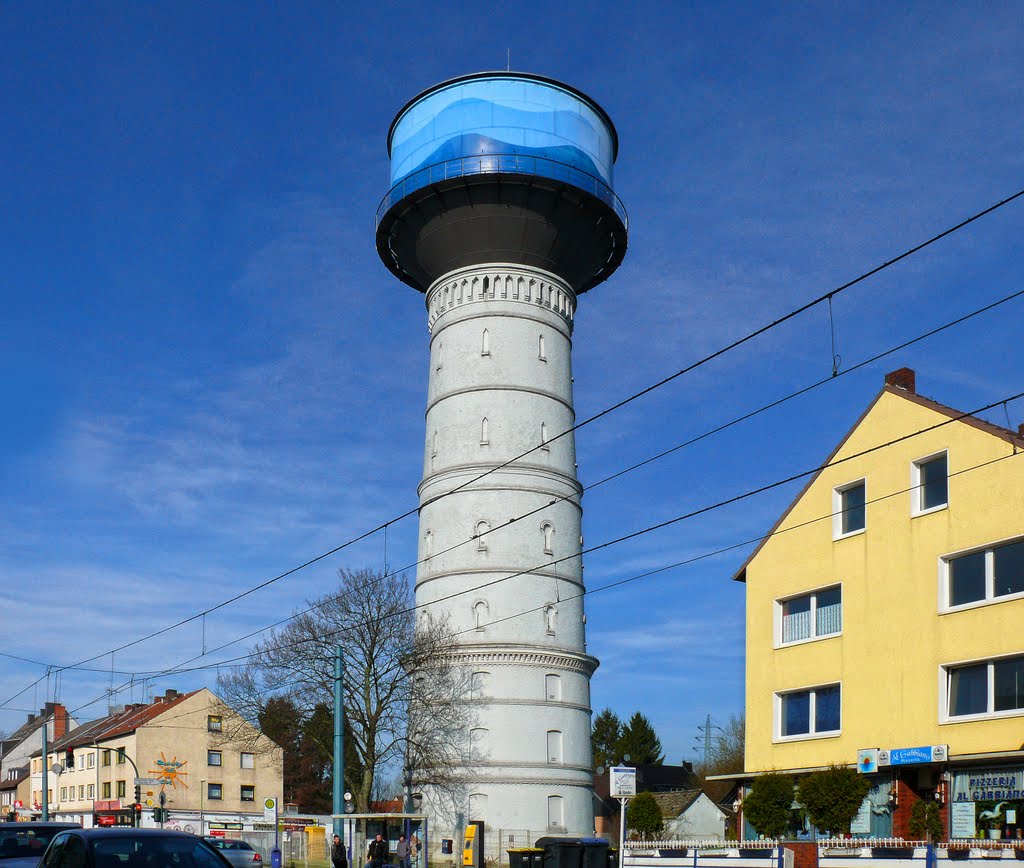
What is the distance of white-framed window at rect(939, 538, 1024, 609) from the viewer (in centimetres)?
2299

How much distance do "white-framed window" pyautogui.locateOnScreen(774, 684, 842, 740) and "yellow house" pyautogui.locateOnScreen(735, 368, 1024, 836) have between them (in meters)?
0.04

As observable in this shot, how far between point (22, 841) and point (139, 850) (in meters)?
5.76

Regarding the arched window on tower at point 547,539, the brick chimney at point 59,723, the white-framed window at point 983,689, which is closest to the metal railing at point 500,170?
the arched window on tower at point 547,539

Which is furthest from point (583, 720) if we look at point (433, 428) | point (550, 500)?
point (433, 428)

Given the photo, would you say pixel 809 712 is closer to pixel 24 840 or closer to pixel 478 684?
pixel 24 840

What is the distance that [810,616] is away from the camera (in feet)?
92.0

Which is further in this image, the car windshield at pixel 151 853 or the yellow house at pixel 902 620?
the yellow house at pixel 902 620

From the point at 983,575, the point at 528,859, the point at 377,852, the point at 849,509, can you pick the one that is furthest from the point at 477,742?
the point at 983,575

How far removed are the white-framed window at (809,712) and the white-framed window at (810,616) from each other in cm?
116

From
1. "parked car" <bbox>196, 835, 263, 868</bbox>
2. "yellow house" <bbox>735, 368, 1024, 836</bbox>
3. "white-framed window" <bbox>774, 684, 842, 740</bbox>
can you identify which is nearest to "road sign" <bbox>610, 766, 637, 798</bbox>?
"yellow house" <bbox>735, 368, 1024, 836</bbox>

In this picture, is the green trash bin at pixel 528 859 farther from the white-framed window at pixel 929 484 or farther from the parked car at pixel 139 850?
the parked car at pixel 139 850

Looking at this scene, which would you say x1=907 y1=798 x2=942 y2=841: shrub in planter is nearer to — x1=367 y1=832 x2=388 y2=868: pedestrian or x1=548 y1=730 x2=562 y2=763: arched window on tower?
x1=367 y1=832 x2=388 y2=868: pedestrian

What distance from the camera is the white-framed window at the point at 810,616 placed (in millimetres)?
27250

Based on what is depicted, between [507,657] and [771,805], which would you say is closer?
[771,805]
